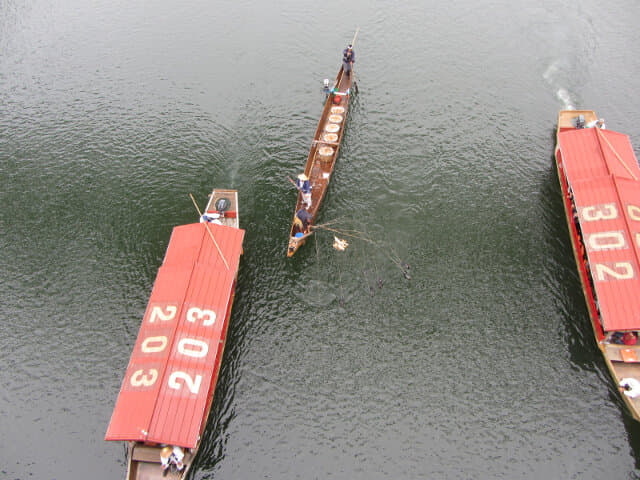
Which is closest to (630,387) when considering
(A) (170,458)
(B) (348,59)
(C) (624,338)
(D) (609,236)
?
(C) (624,338)

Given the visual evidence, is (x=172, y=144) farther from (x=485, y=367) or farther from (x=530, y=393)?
(x=530, y=393)

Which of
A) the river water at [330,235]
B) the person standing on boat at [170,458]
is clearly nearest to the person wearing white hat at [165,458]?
the person standing on boat at [170,458]

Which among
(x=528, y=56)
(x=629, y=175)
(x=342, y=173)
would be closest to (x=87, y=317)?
(x=342, y=173)

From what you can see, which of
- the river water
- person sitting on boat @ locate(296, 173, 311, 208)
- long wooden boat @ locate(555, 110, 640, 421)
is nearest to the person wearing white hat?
the river water

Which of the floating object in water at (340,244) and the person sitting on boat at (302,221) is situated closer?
the person sitting on boat at (302,221)

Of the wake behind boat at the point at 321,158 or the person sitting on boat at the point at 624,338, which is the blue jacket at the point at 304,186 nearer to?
the wake behind boat at the point at 321,158

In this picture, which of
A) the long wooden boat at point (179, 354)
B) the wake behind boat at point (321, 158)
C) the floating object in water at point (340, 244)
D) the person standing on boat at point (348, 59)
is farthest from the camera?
the person standing on boat at point (348, 59)

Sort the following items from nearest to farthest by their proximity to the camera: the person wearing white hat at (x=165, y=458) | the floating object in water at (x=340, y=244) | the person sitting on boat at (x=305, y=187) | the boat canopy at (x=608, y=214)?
the person wearing white hat at (x=165, y=458) → the boat canopy at (x=608, y=214) → the person sitting on boat at (x=305, y=187) → the floating object in water at (x=340, y=244)
